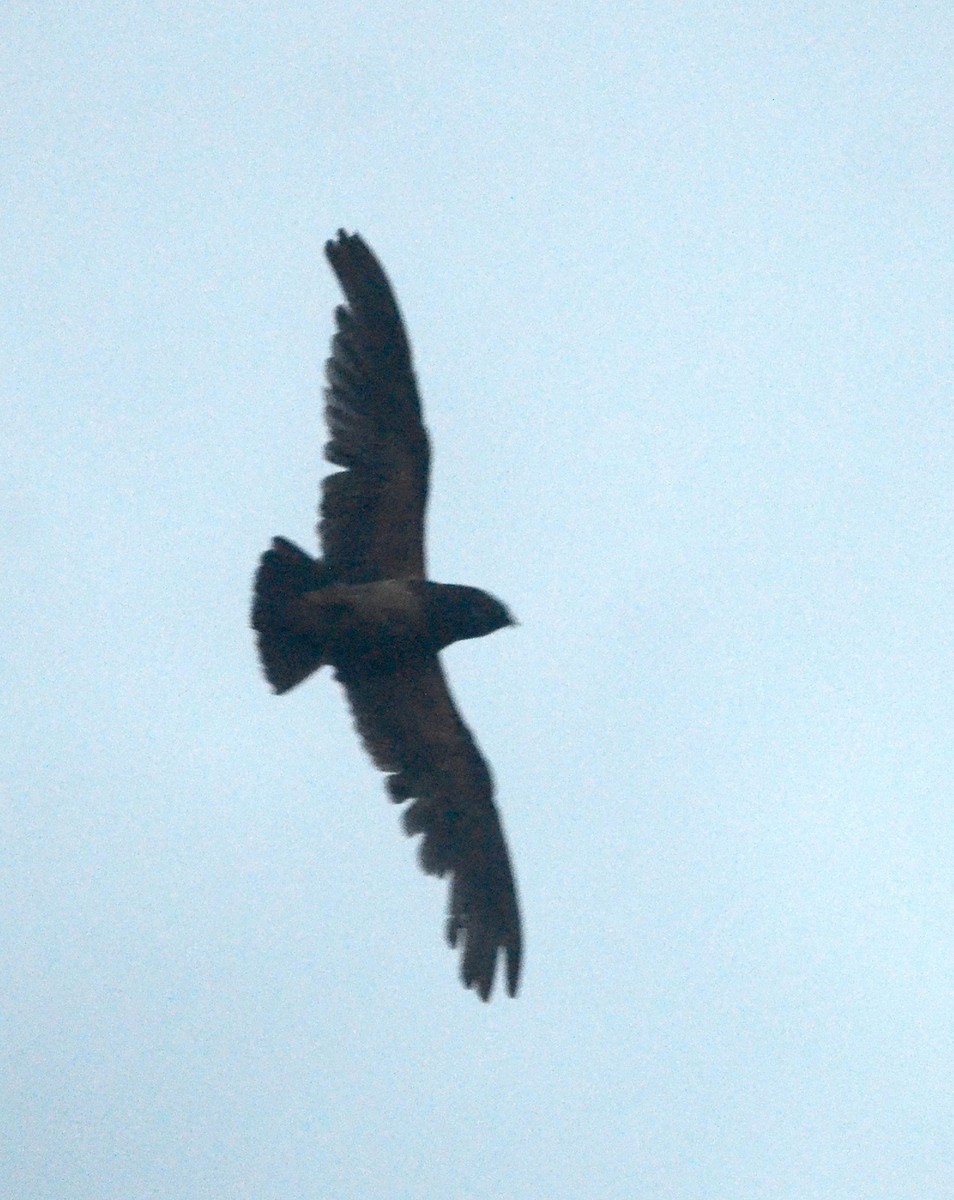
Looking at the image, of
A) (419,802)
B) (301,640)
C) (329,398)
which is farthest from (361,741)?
(329,398)

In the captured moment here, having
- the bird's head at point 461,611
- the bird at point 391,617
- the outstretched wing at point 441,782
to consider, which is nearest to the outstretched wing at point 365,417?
the bird at point 391,617

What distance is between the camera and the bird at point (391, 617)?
42.6ft

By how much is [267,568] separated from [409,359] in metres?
1.71

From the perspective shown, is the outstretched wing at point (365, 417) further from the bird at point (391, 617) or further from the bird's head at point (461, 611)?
the bird's head at point (461, 611)

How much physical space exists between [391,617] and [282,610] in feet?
2.48

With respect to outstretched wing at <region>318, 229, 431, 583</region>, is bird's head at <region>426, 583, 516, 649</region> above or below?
below

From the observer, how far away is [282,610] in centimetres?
1284

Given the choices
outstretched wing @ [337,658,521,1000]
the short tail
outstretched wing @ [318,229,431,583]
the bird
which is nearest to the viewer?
the short tail

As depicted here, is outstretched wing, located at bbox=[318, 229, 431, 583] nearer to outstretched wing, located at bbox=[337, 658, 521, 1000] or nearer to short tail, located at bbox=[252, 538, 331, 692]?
short tail, located at bbox=[252, 538, 331, 692]

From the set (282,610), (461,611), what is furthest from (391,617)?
(282,610)

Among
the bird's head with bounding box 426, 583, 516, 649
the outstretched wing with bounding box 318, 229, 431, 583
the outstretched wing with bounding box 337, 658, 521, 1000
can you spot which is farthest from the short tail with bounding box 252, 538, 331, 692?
the outstretched wing with bounding box 337, 658, 521, 1000

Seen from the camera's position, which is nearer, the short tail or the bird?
the short tail

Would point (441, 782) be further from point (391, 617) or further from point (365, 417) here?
point (365, 417)

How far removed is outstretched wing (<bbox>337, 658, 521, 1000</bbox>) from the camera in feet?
45.9
